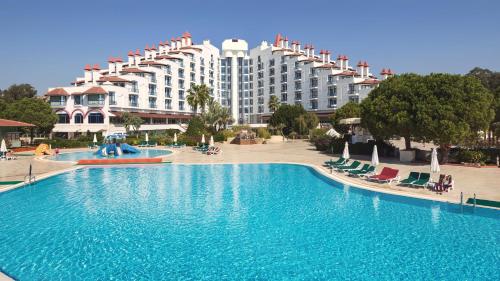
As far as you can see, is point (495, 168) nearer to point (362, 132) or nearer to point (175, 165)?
point (362, 132)

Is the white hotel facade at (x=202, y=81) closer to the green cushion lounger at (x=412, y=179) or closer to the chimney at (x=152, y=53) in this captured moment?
the chimney at (x=152, y=53)

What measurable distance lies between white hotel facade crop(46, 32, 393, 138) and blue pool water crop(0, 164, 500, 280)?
39851 millimetres

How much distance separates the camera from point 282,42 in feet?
338

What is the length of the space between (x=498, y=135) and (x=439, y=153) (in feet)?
24.1

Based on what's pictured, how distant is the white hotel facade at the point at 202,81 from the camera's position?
213 ft

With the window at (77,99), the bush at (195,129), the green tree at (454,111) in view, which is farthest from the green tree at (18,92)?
the green tree at (454,111)

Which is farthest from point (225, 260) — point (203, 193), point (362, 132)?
point (362, 132)

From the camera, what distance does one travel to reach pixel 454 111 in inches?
1041

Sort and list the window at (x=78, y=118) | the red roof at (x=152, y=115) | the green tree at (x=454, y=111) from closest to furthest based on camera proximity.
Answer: the green tree at (x=454, y=111) < the window at (x=78, y=118) < the red roof at (x=152, y=115)

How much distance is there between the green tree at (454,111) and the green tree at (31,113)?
55.6m

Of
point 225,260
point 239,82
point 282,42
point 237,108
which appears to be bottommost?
point 225,260

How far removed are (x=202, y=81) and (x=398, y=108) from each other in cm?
7564

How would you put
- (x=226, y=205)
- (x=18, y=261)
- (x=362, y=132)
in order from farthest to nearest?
(x=362, y=132)
(x=226, y=205)
(x=18, y=261)

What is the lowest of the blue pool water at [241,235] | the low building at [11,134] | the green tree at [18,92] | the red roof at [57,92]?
the blue pool water at [241,235]
